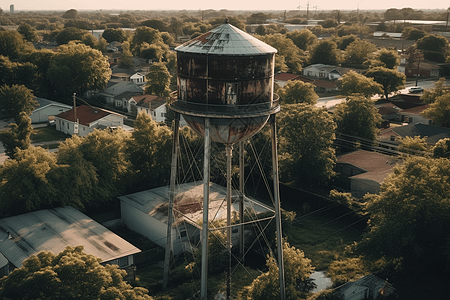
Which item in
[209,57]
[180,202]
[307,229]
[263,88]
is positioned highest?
[209,57]

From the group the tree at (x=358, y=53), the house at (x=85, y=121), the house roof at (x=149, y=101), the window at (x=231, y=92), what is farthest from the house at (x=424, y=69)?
the window at (x=231, y=92)

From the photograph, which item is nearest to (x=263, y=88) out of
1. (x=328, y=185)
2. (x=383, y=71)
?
(x=328, y=185)

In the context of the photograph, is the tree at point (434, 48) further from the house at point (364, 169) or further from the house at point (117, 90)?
the house at point (364, 169)

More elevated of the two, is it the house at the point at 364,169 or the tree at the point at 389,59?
the tree at the point at 389,59

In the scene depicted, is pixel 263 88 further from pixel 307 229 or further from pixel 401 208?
pixel 307 229

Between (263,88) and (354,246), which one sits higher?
(263,88)
